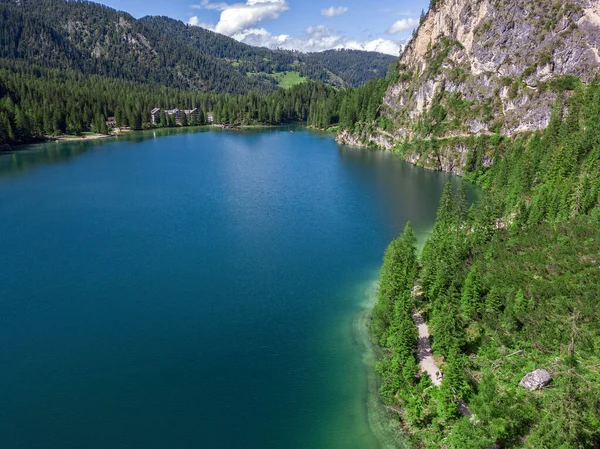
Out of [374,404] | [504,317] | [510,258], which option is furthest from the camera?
[510,258]

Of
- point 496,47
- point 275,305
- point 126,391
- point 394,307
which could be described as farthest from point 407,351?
point 496,47

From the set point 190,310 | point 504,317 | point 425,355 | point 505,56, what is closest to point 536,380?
point 504,317

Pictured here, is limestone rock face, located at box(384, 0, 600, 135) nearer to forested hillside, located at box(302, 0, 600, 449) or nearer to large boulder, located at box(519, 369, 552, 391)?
forested hillside, located at box(302, 0, 600, 449)

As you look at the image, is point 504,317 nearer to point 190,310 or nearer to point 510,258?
point 510,258

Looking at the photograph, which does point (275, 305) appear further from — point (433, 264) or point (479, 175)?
point (479, 175)

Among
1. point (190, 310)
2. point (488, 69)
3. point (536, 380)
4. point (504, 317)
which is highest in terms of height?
point (488, 69)

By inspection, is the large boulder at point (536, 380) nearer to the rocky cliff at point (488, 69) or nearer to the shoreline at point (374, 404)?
the shoreline at point (374, 404)
